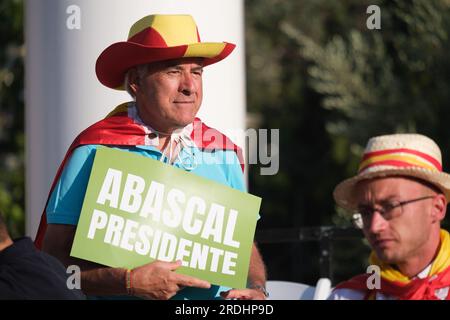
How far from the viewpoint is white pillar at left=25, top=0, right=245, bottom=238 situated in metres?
4.69

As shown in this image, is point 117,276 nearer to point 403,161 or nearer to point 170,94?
point 170,94

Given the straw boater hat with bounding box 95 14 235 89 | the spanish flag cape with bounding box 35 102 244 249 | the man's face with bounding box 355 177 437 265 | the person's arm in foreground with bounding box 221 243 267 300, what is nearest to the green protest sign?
the person's arm in foreground with bounding box 221 243 267 300

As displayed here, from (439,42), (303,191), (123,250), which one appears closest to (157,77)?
(123,250)

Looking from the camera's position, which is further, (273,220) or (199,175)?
(273,220)

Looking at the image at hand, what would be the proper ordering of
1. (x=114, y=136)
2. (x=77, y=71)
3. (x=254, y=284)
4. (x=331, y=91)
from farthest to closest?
(x=331, y=91) < (x=77, y=71) < (x=254, y=284) < (x=114, y=136)

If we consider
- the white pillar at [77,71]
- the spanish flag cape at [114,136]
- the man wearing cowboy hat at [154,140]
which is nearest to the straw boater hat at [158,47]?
the man wearing cowboy hat at [154,140]

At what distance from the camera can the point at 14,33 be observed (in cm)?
1009

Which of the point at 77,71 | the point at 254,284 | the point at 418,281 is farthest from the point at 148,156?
the point at 418,281

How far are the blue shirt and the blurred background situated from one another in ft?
3.91

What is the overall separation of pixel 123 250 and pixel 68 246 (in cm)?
20

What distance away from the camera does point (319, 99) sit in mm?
13352

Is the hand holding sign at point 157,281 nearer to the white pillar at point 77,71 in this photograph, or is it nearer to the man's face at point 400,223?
the man's face at point 400,223

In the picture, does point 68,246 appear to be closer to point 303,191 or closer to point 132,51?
point 132,51

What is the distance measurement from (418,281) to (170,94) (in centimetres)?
109
